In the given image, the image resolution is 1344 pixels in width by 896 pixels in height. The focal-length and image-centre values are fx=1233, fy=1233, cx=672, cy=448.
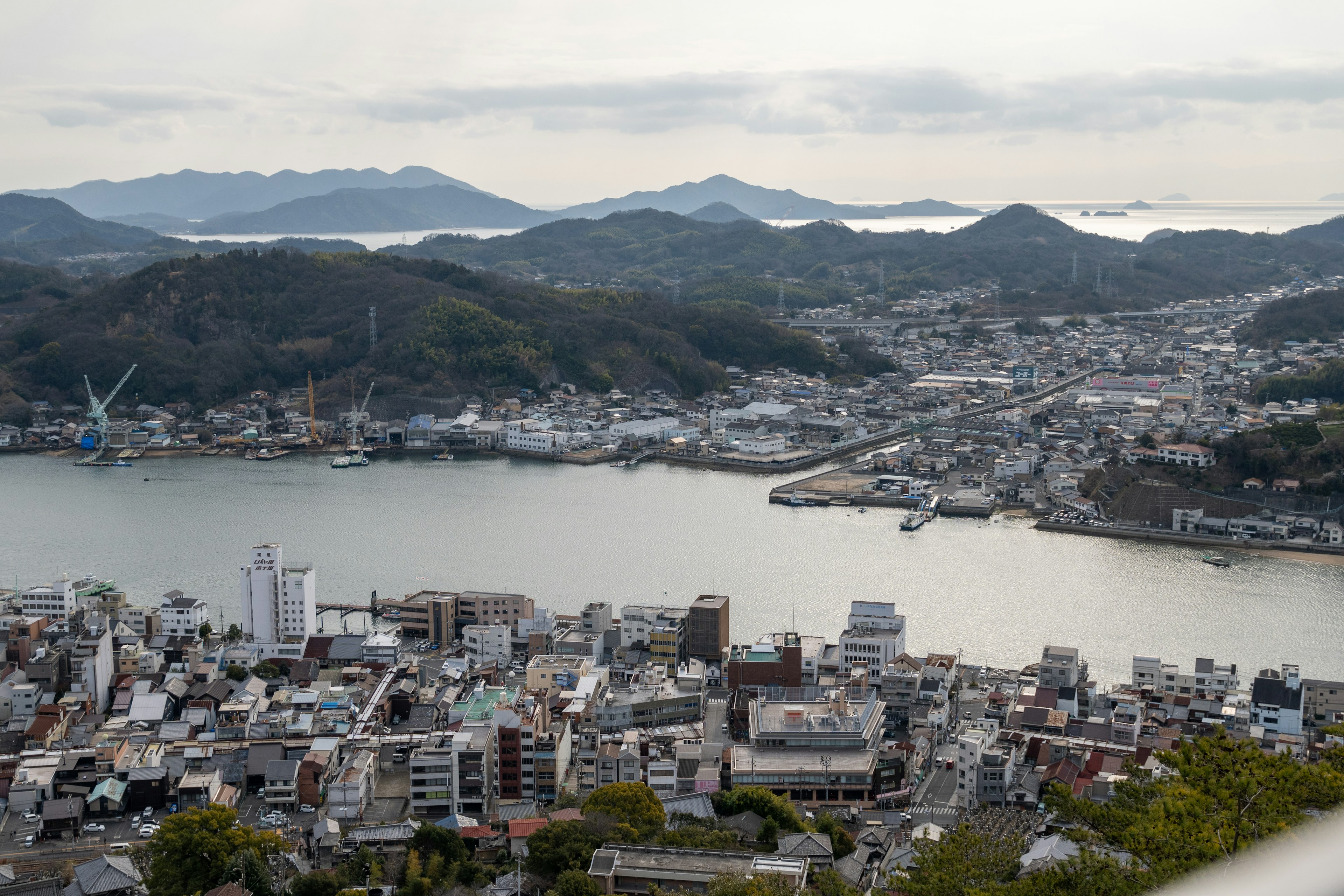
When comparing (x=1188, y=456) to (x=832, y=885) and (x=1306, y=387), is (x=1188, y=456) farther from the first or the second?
(x=832, y=885)

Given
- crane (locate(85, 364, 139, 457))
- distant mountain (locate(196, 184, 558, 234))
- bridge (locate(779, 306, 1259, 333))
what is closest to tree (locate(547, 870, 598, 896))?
crane (locate(85, 364, 139, 457))

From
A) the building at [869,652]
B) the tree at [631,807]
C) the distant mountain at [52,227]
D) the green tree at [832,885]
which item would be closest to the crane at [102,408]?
the building at [869,652]

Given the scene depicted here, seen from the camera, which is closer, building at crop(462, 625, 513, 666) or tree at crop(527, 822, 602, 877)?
tree at crop(527, 822, 602, 877)

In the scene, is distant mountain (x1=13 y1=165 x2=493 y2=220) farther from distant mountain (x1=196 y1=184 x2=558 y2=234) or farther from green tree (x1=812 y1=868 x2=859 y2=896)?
green tree (x1=812 y1=868 x2=859 y2=896)

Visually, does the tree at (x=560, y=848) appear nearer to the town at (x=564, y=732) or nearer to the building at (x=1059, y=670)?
the town at (x=564, y=732)

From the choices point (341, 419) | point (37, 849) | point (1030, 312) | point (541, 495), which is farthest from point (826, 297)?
point (37, 849)

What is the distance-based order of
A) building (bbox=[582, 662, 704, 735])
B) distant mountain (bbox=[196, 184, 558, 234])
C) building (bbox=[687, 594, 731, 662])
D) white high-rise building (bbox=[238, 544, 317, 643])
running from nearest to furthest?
building (bbox=[582, 662, 704, 735]) < building (bbox=[687, 594, 731, 662]) < white high-rise building (bbox=[238, 544, 317, 643]) < distant mountain (bbox=[196, 184, 558, 234])

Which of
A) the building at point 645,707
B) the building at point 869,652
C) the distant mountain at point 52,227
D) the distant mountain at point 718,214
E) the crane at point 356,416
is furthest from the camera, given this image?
the distant mountain at point 718,214
